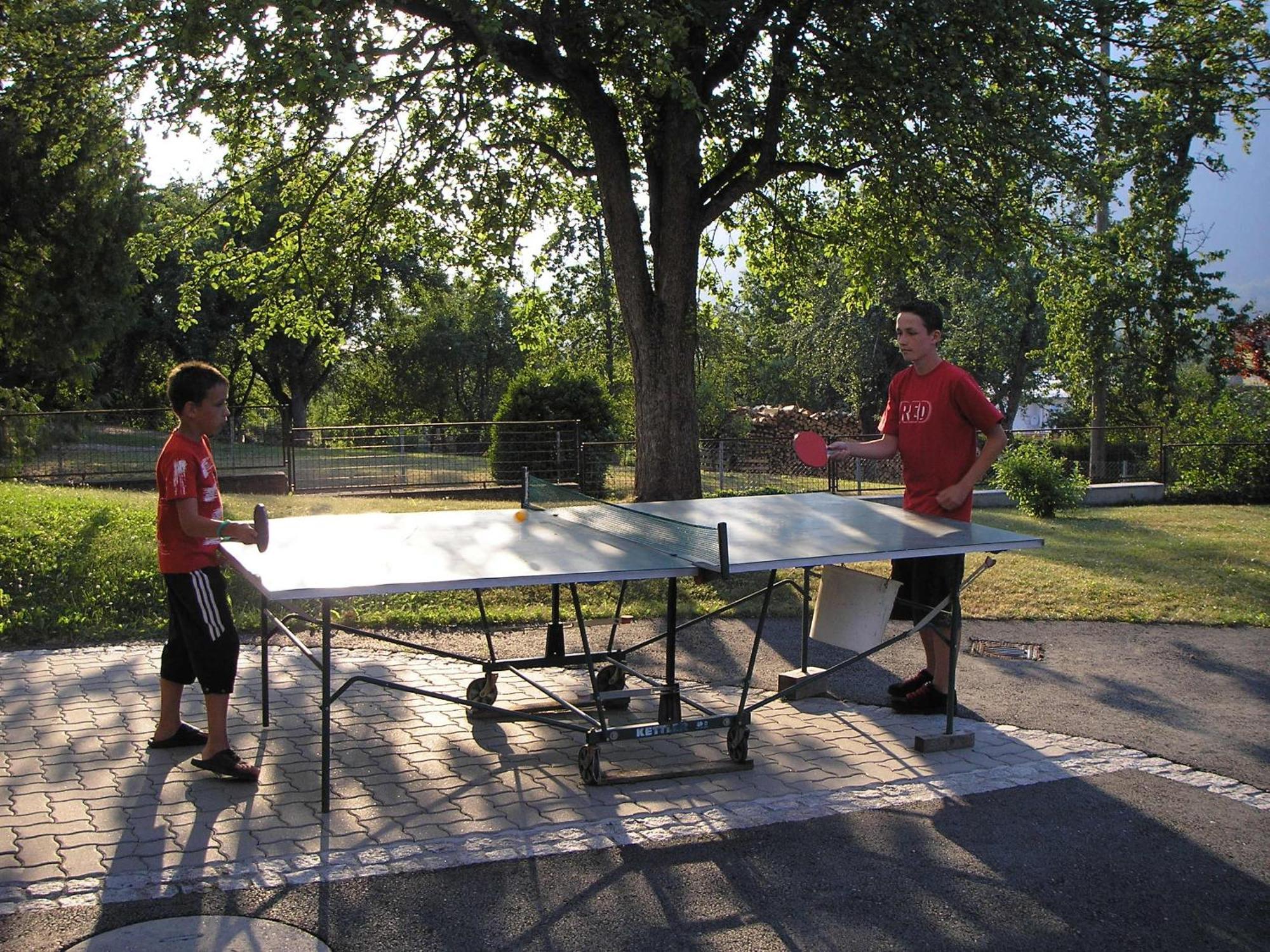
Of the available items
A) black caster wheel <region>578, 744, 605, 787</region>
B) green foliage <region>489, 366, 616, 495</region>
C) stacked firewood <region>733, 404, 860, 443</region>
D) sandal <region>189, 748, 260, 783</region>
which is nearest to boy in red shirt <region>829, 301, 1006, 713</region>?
black caster wheel <region>578, 744, 605, 787</region>

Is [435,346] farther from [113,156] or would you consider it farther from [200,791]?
[200,791]

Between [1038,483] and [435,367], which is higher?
[435,367]

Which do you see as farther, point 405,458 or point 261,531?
point 405,458

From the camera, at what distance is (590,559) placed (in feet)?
16.7

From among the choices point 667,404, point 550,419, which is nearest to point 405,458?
point 550,419

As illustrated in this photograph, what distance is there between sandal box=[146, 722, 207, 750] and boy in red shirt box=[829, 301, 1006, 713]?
356 centimetres

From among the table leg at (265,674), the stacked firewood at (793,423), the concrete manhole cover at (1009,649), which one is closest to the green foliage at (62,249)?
the table leg at (265,674)

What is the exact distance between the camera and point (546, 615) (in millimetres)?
9023

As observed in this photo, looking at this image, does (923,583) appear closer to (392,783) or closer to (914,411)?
(914,411)

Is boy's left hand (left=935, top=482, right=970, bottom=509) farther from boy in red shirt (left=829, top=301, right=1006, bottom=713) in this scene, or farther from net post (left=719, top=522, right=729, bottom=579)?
net post (left=719, top=522, right=729, bottom=579)

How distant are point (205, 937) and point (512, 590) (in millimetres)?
6737

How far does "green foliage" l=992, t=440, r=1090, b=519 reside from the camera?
53.5 ft

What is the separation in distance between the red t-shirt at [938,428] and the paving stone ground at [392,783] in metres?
1.29

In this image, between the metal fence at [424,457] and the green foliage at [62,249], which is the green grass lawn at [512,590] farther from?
the metal fence at [424,457]
